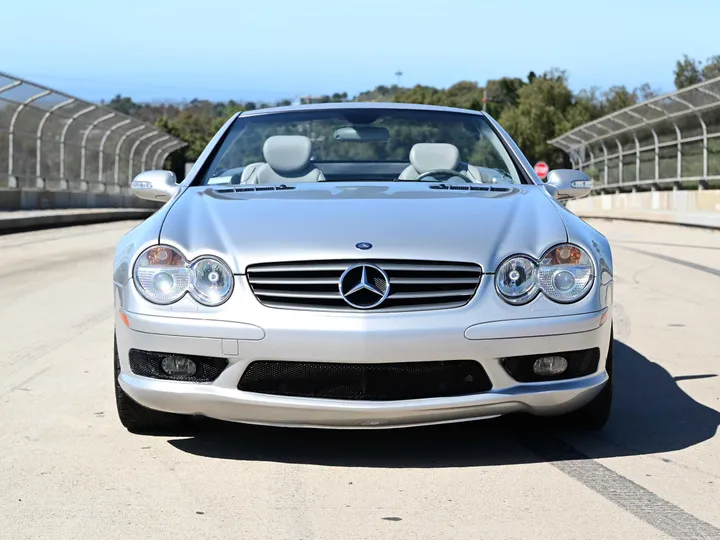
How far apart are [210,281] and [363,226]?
0.60 meters

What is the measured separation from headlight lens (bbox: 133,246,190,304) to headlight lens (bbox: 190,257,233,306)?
0.13 feet

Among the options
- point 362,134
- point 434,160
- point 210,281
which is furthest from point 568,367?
point 362,134

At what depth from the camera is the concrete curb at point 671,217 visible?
2133 cm

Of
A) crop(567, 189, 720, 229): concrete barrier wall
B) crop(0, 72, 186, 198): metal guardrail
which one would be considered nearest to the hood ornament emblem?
crop(567, 189, 720, 229): concrete barrier wall

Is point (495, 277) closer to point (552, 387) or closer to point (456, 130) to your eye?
point (552, 387)

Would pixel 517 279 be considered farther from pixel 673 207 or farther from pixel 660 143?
pixel 660 143

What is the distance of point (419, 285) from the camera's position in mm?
4203

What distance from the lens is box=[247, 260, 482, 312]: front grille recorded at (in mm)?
4168

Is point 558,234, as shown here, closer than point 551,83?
Yes

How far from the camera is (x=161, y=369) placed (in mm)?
4336

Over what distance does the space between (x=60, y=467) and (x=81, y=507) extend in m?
0.55

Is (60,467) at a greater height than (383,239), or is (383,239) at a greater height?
(383,239)

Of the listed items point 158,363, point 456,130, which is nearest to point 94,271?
point 456,130

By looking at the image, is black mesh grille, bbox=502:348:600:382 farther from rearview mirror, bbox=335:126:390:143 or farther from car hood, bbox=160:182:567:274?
rearview mirror, bbox=335:126:390:143
